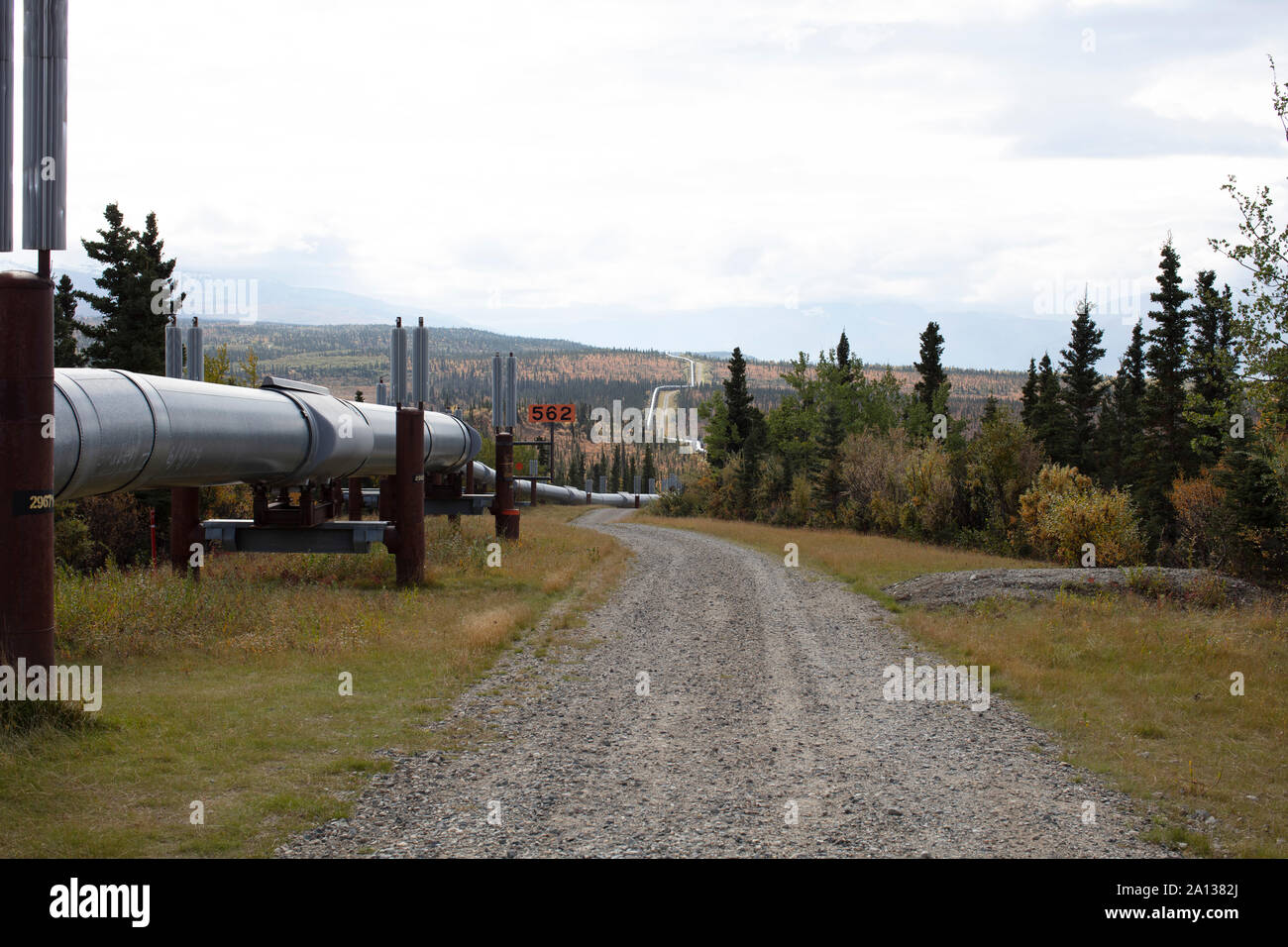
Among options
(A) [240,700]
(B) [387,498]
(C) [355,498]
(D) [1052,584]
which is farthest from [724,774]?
(C) [355,498]

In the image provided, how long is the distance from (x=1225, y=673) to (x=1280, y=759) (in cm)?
417

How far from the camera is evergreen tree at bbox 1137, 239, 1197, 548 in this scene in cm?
5069

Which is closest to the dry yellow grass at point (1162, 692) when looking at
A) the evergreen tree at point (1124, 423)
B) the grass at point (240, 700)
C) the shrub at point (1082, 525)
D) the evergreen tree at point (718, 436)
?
the grass at point (240, 700)

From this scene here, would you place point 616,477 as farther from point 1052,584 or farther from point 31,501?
point 31,501

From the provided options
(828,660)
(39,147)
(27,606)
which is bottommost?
(828,660)

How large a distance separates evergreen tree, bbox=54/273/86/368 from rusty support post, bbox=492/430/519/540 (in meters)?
20.9

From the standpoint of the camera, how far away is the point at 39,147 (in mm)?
8430

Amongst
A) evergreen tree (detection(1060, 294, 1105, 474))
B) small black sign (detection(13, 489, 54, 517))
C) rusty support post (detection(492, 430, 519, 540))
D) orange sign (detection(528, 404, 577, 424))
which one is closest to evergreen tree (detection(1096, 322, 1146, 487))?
evergreen tree (detection(1060, 294, 1105, 474))

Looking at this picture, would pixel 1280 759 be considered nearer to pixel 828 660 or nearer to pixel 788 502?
pixel 828 660

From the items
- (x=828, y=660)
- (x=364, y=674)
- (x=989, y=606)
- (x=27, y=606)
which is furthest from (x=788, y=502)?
(x=27, y=606)

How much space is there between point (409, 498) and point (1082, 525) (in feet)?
75.5

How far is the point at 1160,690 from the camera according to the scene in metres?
11.8

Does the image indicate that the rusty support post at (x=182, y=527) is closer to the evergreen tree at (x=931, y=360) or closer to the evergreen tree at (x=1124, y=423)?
the evergreen tree at (x=1124, y=423)

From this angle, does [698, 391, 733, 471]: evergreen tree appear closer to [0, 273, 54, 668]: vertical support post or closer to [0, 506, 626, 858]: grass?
[0, 506, 626, 858]: grass
